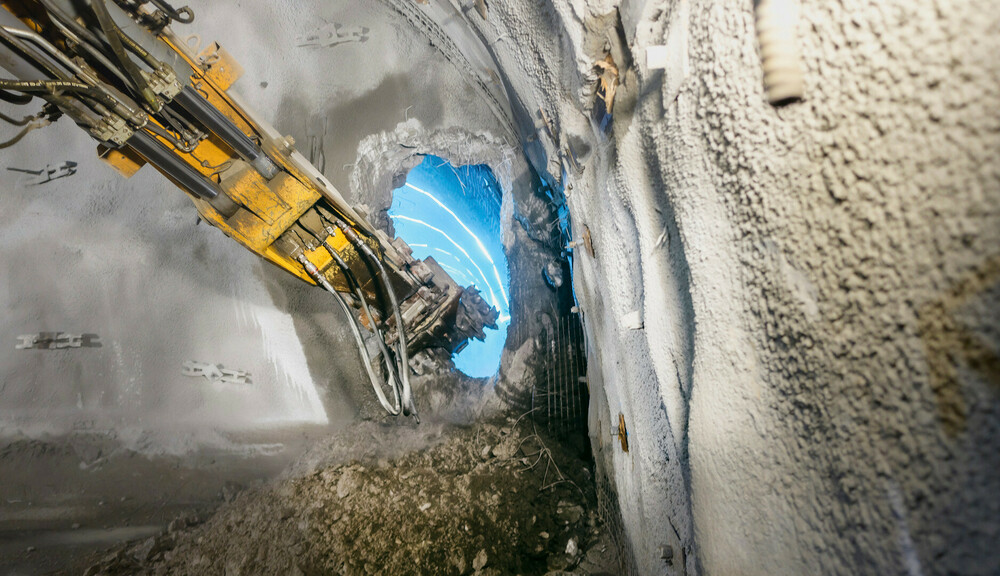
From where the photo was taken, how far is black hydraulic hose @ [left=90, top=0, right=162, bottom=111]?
1.68 m

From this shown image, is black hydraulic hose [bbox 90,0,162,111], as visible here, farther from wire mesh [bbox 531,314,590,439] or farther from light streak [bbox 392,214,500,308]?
light streak [bbox 392,214,500,308]

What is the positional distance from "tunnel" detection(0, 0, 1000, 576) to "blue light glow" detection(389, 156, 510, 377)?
43mm

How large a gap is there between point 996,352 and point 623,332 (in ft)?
4.68

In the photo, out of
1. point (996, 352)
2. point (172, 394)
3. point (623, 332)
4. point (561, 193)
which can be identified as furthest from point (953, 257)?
point (172, 394)

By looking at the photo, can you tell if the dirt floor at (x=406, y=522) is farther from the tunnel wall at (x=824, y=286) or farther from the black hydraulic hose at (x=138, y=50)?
the black hydraulic hose at (x=138, y=50)

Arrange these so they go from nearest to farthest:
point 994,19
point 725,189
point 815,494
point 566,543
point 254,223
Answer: point 994,19, point 815,494, point 725,189, point 566,543, point 254,223

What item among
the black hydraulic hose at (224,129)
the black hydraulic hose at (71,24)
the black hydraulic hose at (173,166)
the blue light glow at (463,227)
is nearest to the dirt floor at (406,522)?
the blue light glow at (463,227)

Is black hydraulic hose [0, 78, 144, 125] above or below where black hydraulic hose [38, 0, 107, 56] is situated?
below

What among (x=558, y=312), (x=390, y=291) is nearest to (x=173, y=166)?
(x=390, y=291)

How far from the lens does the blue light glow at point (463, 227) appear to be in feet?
14.8

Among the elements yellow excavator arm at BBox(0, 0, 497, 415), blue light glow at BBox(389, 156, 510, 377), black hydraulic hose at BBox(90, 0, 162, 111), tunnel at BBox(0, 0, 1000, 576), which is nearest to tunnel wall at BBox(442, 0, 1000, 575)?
tunnel at BBox(0, 0, 1000, 576)

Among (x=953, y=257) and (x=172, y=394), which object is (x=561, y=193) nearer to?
(x=953, y=257)

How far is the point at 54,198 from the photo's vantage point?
11.1 ft

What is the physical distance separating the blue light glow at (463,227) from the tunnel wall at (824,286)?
2711mm
